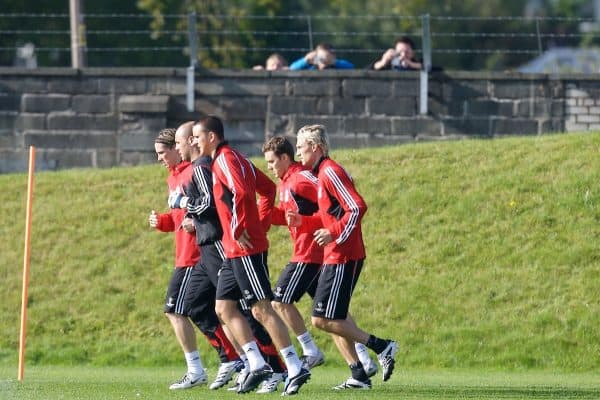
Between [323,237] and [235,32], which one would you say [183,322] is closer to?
[323,237]

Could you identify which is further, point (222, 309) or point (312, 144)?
point (312, 144)

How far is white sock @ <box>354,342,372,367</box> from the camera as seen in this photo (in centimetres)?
1309

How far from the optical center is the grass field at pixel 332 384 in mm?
12047

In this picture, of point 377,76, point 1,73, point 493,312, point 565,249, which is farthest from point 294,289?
point 1,73

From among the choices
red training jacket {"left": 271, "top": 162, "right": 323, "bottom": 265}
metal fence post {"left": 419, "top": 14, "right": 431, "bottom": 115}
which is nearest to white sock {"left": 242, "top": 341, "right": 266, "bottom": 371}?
red training jacket {"left": 271, "top": 162, "right": 323, "bottom": 265}

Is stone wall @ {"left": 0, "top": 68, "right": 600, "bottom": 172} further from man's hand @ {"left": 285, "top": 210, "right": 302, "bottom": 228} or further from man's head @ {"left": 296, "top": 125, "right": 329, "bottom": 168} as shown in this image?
man's hand @ {"left": 285, "top": 210, "right": 302, "bottom": 228}

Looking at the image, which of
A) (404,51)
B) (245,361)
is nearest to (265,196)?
(245,361)

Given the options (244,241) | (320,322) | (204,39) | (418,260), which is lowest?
(418,260)

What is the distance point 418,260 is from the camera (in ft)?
→ 61.9

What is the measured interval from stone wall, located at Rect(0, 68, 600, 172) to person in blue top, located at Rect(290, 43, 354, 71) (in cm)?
29

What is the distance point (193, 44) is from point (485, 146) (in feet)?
15.8

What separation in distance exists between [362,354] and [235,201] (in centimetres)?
206

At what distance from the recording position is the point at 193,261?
13.2 metres

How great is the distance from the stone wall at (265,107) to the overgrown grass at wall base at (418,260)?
1103 mm
